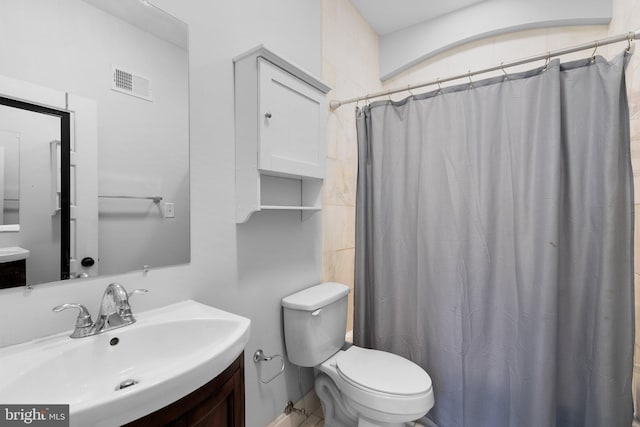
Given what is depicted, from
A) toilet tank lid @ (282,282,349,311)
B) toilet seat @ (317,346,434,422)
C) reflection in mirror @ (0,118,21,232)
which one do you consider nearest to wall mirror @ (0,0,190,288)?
reflection in mirror @ (0,118,21,232)

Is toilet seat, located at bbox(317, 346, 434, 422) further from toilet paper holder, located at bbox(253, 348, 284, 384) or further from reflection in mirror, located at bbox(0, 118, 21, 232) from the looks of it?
reflection in mirror, located at bbox(0, 118, 21, 232)

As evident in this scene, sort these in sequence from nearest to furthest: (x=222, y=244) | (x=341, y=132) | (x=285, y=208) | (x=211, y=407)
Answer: (x=211, y=407), (x=222, y=244), (x=285, y=208), (x=341, y=132)

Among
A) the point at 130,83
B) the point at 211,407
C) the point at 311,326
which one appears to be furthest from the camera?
the point at 311,326

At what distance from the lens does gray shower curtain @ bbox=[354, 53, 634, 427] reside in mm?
1244

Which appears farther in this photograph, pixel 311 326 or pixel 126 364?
pixel 311 326

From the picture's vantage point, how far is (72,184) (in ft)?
2.88

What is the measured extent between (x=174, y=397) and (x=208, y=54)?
1177 millimetres

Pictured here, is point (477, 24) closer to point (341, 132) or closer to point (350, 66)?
point (350, 66)

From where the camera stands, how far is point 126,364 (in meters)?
0.84

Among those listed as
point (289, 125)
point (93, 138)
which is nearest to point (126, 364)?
point (93, 138)

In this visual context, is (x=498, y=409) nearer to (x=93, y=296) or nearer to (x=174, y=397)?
(x=174, y=397)

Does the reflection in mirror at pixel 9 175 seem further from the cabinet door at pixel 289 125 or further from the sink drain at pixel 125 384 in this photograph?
the cabinet door at pixel 289 125

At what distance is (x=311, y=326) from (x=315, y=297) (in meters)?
0.14

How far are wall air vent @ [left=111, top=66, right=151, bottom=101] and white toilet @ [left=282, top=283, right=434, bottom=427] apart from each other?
42.7 inches
